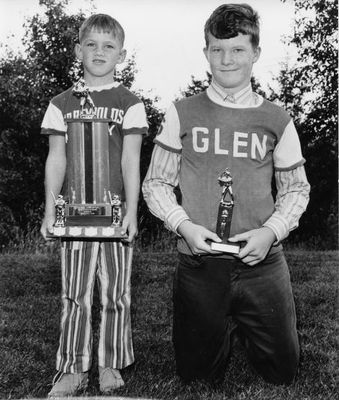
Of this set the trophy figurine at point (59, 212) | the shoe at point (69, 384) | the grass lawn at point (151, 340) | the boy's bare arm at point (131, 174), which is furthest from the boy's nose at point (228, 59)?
the shoe at point (69, 384)

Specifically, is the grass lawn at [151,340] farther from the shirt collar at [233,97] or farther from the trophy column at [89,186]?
the shirt collar at [233,97]

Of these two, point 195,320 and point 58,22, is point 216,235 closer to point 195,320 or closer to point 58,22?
point 195,320

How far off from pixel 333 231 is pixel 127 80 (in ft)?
29.9

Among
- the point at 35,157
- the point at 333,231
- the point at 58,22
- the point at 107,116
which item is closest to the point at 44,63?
the point at 58,22

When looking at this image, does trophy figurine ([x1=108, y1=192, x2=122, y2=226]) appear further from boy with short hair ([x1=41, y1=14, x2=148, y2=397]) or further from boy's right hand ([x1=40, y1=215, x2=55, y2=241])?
boy's right hand ([x1=40, y1=215, x2=55, y2=241])

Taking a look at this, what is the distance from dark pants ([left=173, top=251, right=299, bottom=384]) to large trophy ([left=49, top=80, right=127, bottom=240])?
1.48 ft

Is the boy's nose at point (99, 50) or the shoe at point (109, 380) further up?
the boy's nose at point (99, 50)

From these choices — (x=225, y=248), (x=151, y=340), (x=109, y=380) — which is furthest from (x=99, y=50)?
(x=151, y=340)

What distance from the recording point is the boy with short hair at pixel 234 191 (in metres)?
2.93

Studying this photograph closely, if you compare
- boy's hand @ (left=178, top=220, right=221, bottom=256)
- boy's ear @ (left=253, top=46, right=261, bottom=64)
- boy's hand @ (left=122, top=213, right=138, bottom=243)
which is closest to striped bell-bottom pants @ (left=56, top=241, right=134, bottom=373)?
boy's hand @ (left=122, top=213, right=138, bottom=243)

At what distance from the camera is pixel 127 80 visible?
16.9 m

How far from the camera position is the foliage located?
Result: 1648cm

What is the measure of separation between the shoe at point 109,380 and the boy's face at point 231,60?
5.55 ft

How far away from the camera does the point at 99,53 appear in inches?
126
